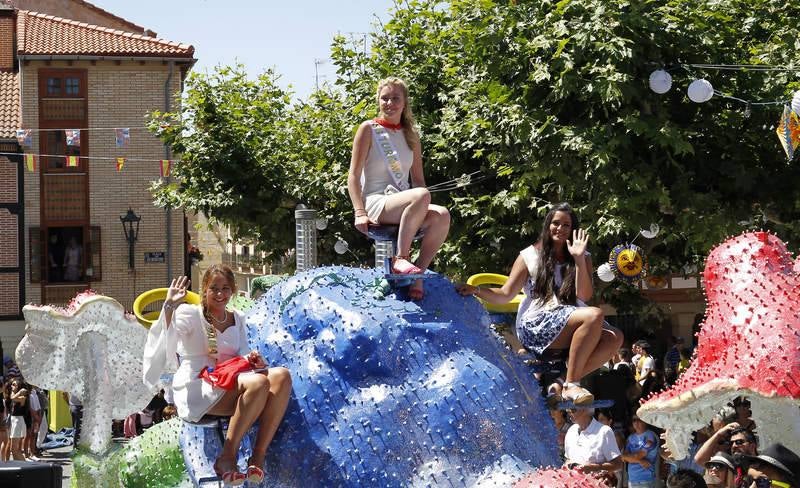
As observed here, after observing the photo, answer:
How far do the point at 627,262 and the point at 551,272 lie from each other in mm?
7538

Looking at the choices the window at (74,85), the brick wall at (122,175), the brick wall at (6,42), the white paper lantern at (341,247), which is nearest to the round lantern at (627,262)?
the white paper lantern at (341,247)

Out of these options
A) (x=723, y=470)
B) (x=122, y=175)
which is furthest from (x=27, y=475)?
(x=122, y=175)

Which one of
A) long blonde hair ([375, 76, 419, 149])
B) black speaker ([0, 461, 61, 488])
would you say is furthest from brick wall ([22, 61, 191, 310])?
black speaker ([0, 461, 61, 488])

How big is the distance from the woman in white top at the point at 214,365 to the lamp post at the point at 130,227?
92.3 feet

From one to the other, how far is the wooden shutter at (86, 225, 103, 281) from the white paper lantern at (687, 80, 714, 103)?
22865 millimetres

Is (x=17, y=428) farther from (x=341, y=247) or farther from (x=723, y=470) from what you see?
(x=723, y=470)

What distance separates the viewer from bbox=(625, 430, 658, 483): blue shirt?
1049cm

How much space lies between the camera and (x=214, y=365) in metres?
5.75

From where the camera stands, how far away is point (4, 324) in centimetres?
3306

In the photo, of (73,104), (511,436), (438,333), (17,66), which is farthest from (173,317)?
(17,66)

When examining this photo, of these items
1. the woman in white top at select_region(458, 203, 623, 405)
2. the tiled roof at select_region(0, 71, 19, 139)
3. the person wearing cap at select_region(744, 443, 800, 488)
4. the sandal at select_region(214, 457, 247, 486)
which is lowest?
the sandal at select_region(214, 457, 247, 486)

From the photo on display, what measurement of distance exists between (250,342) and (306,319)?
328 mm

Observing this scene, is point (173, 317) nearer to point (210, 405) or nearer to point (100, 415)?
point (210, 405)

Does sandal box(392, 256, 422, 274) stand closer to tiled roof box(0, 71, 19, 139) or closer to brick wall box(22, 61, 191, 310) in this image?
brick wall box(22, 61, 191, 310)
